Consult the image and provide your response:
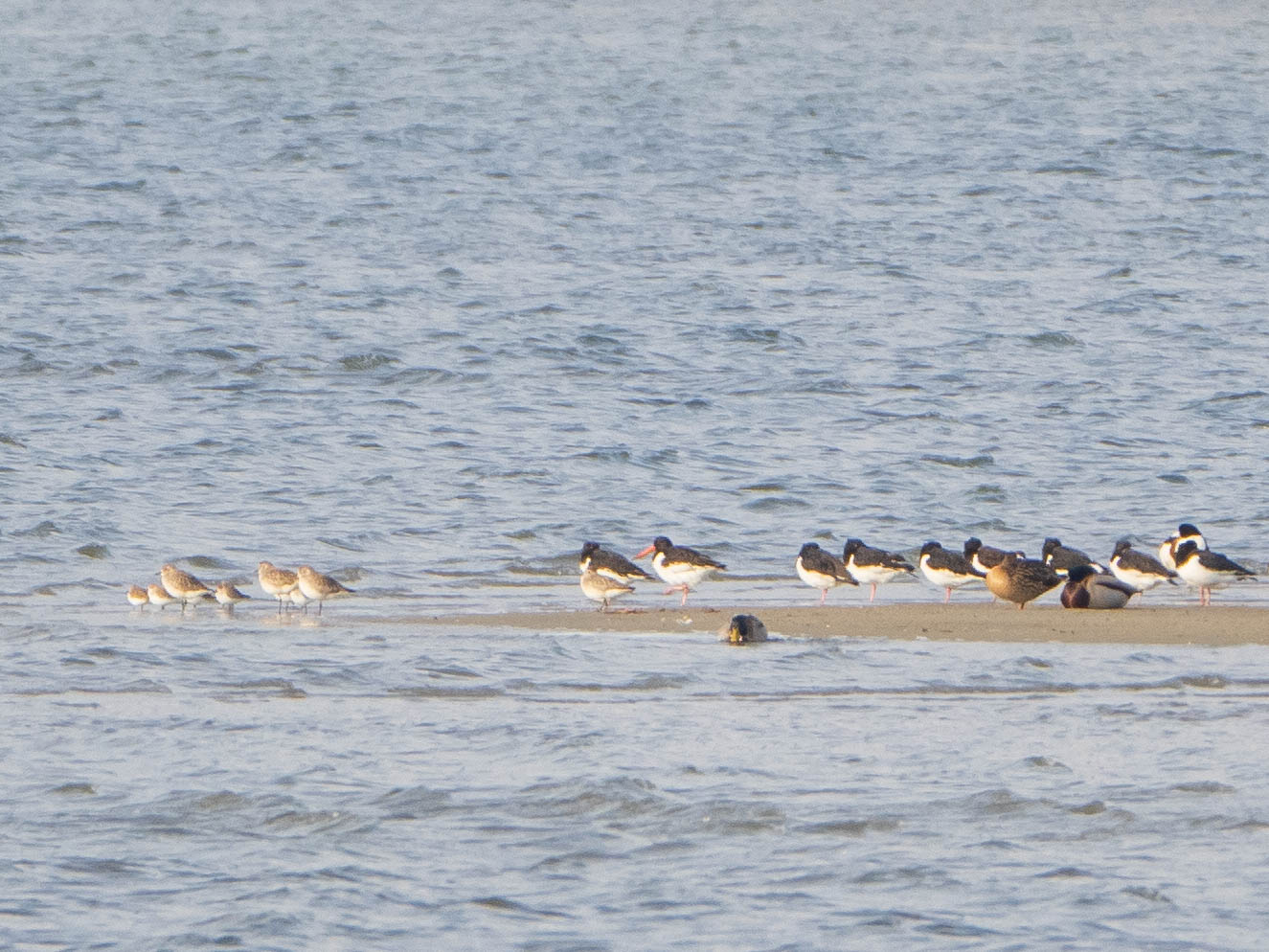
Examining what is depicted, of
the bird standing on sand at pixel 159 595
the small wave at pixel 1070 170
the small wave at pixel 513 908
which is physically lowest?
the bird standing on sand at pixel 159 595

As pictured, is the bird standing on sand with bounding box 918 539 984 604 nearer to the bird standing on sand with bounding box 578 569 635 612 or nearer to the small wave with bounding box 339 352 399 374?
the bird standing on sand with bounding box 578 569 635 612

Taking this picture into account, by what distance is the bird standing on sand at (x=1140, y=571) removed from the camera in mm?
16156

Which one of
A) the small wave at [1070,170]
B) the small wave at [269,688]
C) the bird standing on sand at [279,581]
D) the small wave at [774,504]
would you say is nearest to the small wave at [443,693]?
the small wave at [269,688]

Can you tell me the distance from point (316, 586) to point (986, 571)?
5.38 m

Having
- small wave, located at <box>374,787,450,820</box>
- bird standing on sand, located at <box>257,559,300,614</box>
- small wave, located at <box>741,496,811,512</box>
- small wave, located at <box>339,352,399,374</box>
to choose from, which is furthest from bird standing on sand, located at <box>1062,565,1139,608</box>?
small wave, located at <box>339,352,399,374</box>

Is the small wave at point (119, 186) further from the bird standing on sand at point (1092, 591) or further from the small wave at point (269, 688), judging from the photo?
the small wave at point (269, 688)

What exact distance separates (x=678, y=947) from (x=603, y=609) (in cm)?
794

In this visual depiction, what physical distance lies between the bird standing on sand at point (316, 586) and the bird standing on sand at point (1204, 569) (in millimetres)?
6756

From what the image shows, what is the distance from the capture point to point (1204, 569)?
649 inches

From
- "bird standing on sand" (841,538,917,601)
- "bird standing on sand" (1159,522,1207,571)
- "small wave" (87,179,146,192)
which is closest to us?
"bird standing on sand" (841,538,917,601)

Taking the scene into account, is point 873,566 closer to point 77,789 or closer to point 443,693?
point 443,693

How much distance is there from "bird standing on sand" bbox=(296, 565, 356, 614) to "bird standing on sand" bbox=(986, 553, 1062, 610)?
505 cm

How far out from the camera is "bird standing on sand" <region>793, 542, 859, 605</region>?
16.2 meters

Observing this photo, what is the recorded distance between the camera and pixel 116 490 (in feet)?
70.6
